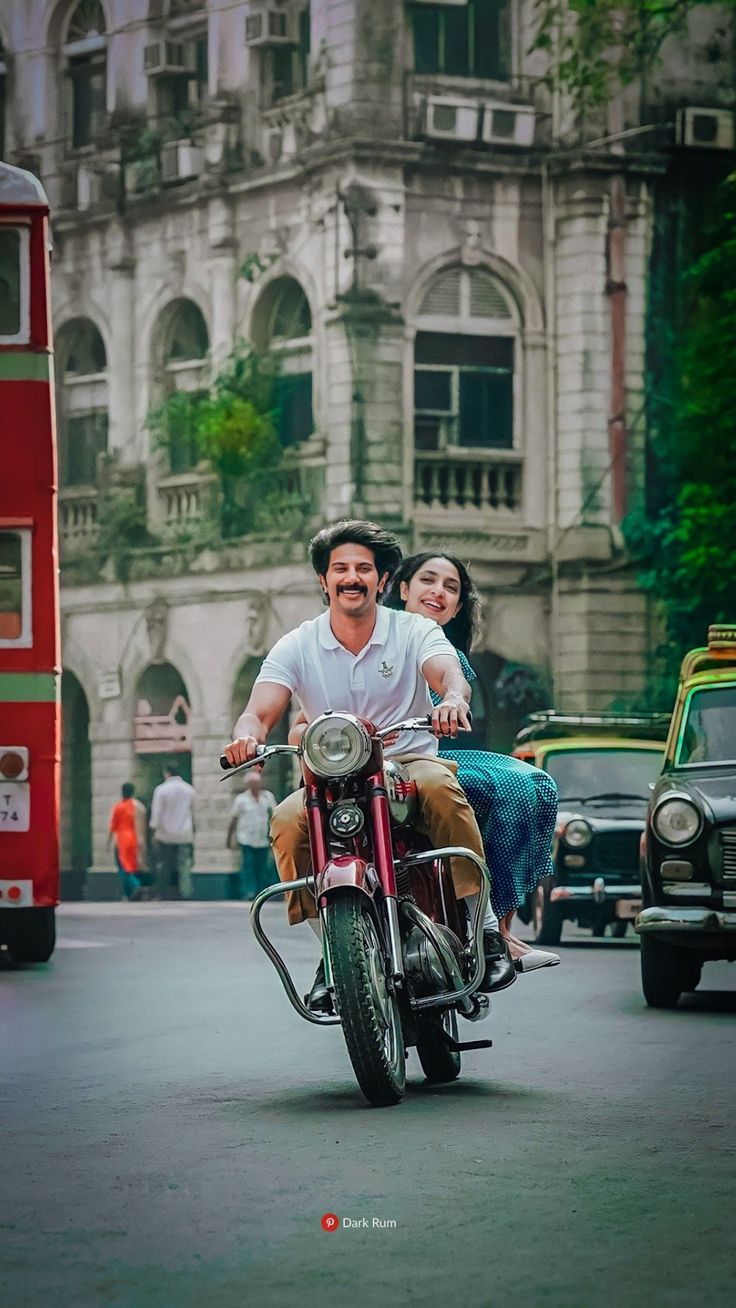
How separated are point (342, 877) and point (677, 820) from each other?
5.36m

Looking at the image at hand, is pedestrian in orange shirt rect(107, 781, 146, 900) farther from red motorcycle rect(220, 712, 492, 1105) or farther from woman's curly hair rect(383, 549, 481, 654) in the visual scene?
red motorcycle rect(220, 712, 492, 1105)

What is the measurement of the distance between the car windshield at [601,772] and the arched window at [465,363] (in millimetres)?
13652

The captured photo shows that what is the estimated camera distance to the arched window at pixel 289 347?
36.6m

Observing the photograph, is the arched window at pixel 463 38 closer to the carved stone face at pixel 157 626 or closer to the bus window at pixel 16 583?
the carved stone face at pixel 157 626

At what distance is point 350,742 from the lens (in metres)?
8.20

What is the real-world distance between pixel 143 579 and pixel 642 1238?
33276 mm

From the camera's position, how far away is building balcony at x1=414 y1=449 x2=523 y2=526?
117 feet

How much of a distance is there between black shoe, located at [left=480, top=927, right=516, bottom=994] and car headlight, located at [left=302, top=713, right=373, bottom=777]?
1.00 m

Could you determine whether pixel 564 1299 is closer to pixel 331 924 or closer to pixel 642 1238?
pixel 642 1238

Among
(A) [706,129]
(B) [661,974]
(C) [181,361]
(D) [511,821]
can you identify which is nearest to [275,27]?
(C) [181,361]

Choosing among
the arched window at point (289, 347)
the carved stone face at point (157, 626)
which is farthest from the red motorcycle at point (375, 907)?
the carved stone face at point (157, 626)

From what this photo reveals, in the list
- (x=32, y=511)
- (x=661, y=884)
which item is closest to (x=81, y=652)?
(x=32, y=511)

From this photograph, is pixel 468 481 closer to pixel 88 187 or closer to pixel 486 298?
pixel 486 298

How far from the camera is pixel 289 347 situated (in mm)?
36844
